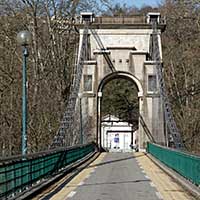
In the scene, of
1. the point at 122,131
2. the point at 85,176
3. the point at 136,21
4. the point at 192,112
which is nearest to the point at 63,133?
the point at 85,176

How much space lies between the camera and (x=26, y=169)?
64.6ft

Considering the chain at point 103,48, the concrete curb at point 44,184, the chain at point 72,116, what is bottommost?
the concrete curb at point 44,184

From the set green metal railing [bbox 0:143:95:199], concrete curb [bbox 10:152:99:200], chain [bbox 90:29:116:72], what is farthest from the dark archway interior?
green metal railing [bbox 0:143:95:199]

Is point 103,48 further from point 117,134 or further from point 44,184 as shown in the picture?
point 44,184

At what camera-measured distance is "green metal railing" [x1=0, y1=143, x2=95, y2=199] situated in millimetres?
16344

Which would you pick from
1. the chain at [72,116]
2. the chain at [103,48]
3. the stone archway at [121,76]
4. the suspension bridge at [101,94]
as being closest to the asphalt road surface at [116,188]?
the suspension bridge at [101,94]

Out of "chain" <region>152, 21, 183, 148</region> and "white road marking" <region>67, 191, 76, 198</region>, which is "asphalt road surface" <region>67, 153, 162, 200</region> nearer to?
"white road marking" <region>67, 191, 76, 198</region>

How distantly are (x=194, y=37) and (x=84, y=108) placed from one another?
1285cm

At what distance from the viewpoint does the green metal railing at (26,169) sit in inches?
643

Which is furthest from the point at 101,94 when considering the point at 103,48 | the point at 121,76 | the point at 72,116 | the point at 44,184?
the point at 44,184

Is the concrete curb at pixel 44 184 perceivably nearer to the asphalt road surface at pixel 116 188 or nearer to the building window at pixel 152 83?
the asphalt road surface at pixel 116 188

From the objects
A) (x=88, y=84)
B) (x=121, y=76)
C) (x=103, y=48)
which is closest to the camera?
(x=88, y=84)

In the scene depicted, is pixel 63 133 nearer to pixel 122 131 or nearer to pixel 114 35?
pixel 114 35

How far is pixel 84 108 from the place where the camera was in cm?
6419
